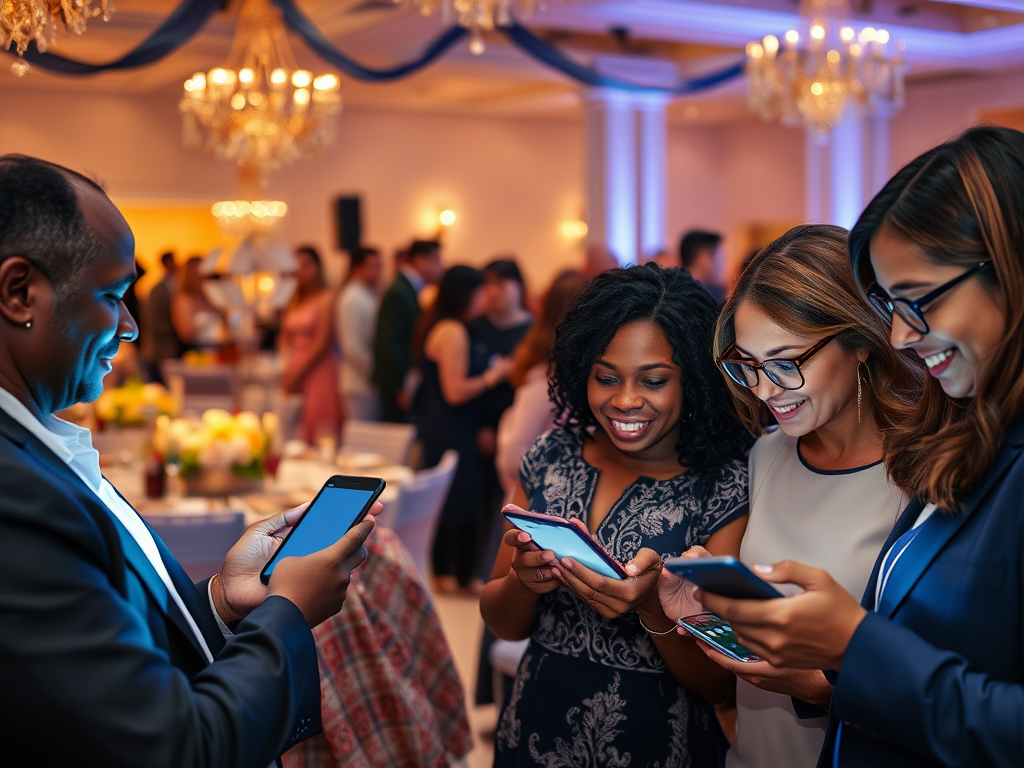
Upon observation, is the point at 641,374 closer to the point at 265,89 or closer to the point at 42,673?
the point at 42,673

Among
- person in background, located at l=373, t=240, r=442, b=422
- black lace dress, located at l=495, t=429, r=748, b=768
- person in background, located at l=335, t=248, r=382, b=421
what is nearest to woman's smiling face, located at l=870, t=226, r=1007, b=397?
black lace dress, located at l=495, t=429, r=748, b=768

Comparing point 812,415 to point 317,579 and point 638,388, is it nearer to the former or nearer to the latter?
point 638,388

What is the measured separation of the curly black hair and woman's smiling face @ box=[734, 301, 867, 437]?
7.3 inches

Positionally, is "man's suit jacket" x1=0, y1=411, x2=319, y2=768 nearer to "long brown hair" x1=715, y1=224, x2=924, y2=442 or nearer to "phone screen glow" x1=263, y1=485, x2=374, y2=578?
"phone screen glow" x1=263, y1=485, x2=374, y2=578

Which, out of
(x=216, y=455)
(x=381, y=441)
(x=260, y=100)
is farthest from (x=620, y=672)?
(x=260, y=100)

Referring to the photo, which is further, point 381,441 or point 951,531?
point 381,441

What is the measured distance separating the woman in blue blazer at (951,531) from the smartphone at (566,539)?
36cm

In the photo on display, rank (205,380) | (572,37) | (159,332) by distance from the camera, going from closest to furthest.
A: (205,380), (572,37), (159,332)

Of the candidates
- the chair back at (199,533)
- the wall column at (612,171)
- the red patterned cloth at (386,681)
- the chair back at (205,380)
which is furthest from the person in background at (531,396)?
the wall column at (612,171)

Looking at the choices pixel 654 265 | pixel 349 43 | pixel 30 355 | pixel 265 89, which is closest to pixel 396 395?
pixel 265 89

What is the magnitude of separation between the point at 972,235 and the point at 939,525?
380 millimetres

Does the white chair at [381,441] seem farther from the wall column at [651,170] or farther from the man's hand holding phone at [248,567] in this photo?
the wall column at [651,170]

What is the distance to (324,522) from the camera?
153 centimetres

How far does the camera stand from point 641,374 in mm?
1868
